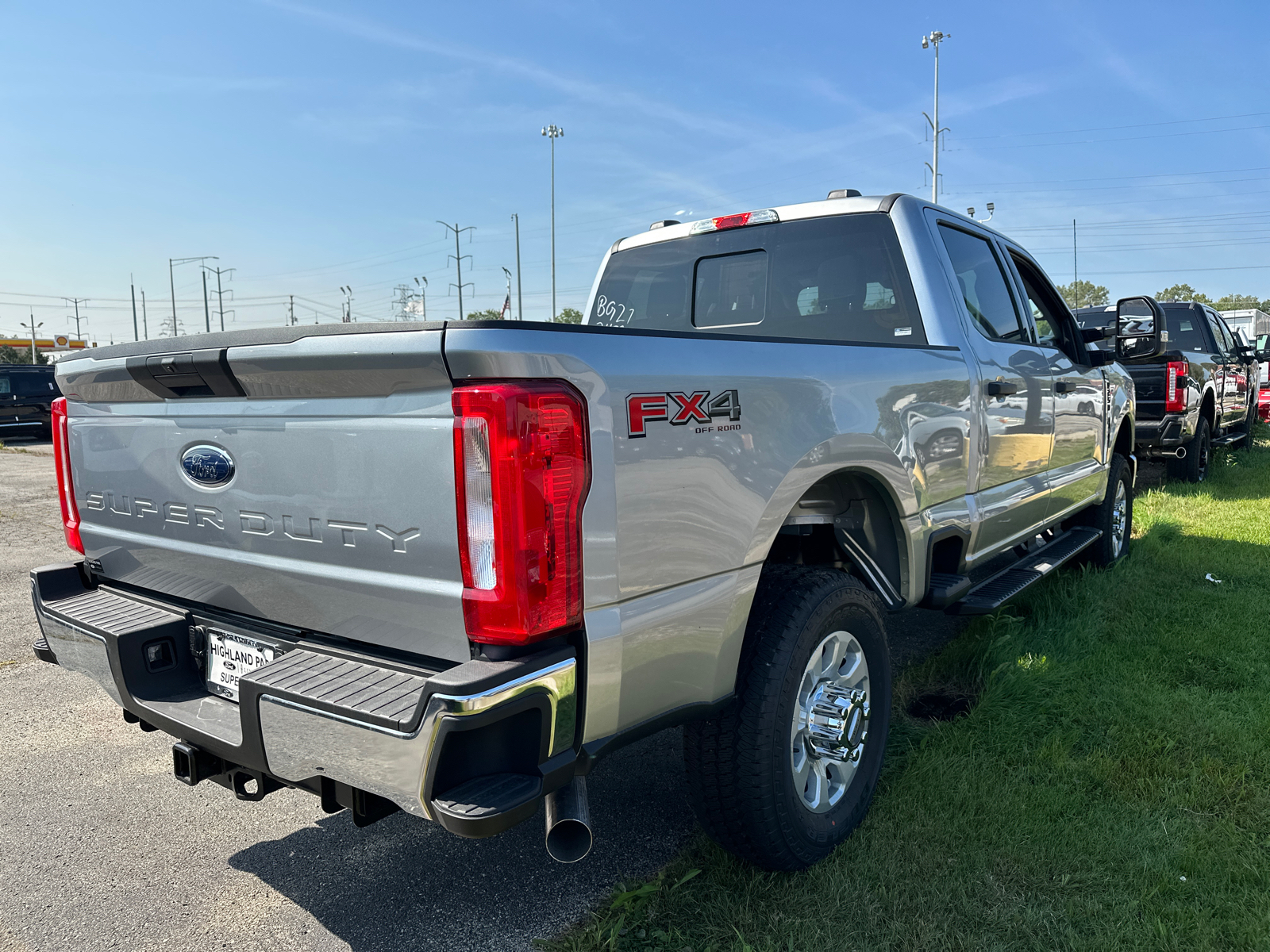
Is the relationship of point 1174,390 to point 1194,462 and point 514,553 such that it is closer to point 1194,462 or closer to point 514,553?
point 1194,462

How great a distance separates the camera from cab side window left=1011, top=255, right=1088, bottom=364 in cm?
467

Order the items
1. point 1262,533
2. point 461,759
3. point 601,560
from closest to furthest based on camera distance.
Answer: point 461,759 < point 601,560 < point 1262,533

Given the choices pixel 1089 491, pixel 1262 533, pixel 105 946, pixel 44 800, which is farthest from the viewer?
pixel 1262 533

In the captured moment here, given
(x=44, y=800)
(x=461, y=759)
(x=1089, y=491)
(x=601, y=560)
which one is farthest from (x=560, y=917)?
(x=1089, y=491)

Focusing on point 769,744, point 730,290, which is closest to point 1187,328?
point 730,290

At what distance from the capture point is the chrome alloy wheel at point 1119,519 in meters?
6.05

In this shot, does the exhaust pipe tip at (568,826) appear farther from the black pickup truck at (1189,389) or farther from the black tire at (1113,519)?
the black pickup truck at (1189,389)

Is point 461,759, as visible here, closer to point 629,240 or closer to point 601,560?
point 601,560

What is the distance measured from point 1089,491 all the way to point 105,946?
5.31 metres

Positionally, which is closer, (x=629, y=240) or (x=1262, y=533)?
(x=629, y=240)

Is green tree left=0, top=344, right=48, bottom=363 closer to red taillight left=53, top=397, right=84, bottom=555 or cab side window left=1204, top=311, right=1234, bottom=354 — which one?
cab side window left=1204, top=311, right=1234, bottom=354

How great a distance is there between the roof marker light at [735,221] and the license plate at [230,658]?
2706 millimetres

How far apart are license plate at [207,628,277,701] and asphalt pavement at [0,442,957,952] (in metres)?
0.68

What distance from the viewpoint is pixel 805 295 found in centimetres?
382
